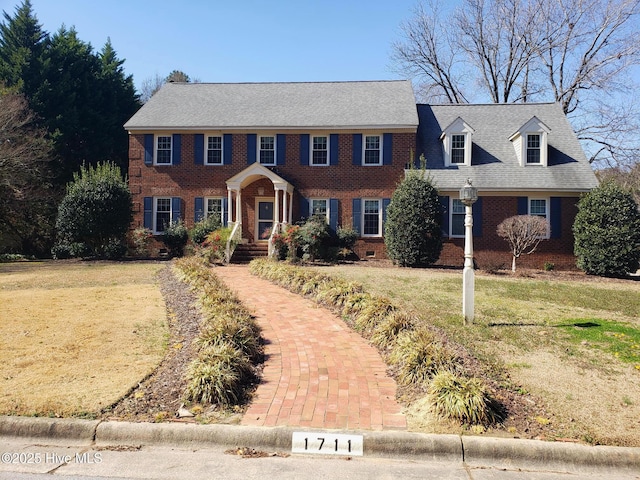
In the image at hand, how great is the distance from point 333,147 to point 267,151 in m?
2.97

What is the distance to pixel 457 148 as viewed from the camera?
1986 centimetres

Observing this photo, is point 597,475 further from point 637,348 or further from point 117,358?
point 117,358

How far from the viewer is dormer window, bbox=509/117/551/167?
19.2 metres

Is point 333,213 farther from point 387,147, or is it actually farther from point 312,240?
point 387,147

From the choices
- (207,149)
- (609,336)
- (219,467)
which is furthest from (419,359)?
(207,149)

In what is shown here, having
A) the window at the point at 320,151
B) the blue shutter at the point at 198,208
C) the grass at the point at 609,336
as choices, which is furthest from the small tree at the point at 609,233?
the blue shutter at the point at 198,208

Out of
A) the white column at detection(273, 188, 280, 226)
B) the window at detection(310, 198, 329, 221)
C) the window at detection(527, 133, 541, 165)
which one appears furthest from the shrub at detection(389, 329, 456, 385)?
the window at detection(527, 133, 541, 165)

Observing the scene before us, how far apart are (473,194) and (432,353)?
337cm

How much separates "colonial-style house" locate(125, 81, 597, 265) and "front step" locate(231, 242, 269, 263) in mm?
672

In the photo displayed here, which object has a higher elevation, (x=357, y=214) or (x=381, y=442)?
(x=357, y=214)

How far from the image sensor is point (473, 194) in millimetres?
7602

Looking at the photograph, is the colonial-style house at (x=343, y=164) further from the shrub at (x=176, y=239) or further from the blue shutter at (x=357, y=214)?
the shrub at (x=176, y=239)

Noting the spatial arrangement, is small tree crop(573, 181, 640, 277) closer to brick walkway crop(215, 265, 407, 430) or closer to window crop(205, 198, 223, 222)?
brick walkway crop(215, 265, 407, 430)

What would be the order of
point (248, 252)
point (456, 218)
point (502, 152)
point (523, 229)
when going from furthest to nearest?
point (502, 152) → point (456, 218) → point (248, 252) → point (523, 229)
